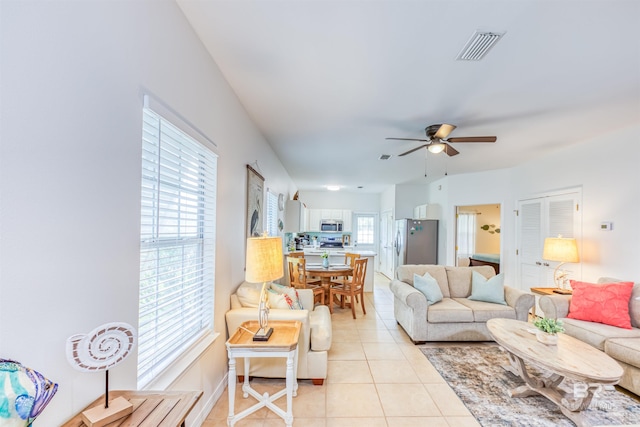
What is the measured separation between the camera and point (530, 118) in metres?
3.14

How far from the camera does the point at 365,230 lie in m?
9.52

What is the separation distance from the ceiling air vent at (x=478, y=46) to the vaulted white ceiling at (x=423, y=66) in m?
0.04

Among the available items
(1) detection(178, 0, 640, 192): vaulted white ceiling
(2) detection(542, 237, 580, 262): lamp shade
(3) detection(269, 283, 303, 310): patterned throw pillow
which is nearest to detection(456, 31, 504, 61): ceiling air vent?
(1) detection(178, 0, 640, 192): vaulted white ceiling

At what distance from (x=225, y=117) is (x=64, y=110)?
1587 mm

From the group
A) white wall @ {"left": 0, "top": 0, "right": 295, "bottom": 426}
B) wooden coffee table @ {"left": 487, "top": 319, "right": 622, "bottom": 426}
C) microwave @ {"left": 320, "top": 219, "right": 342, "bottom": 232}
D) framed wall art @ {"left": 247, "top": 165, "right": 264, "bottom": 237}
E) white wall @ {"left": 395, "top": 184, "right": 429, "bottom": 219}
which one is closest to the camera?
white wall @ {"left": 0, "top": 0, "right": 295, "bottom": 426}

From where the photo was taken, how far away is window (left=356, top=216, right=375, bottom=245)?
31.1 feet

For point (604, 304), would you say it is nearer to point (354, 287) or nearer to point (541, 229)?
point (541, 229)

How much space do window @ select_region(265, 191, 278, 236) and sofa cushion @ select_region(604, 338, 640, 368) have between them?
4108 millimetres

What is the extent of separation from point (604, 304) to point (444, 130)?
2.42m

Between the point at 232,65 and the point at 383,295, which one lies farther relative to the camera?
the point at 383,295

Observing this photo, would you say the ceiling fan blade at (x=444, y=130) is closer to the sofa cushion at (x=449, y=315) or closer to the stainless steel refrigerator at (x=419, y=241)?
the sofa cushion at (x=449, y=315)

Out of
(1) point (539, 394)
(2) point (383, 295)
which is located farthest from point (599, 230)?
(2) point (383, 295)

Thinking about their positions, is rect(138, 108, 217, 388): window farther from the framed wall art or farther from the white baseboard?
the framed wall art

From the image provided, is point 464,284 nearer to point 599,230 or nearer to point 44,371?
point 599,230
